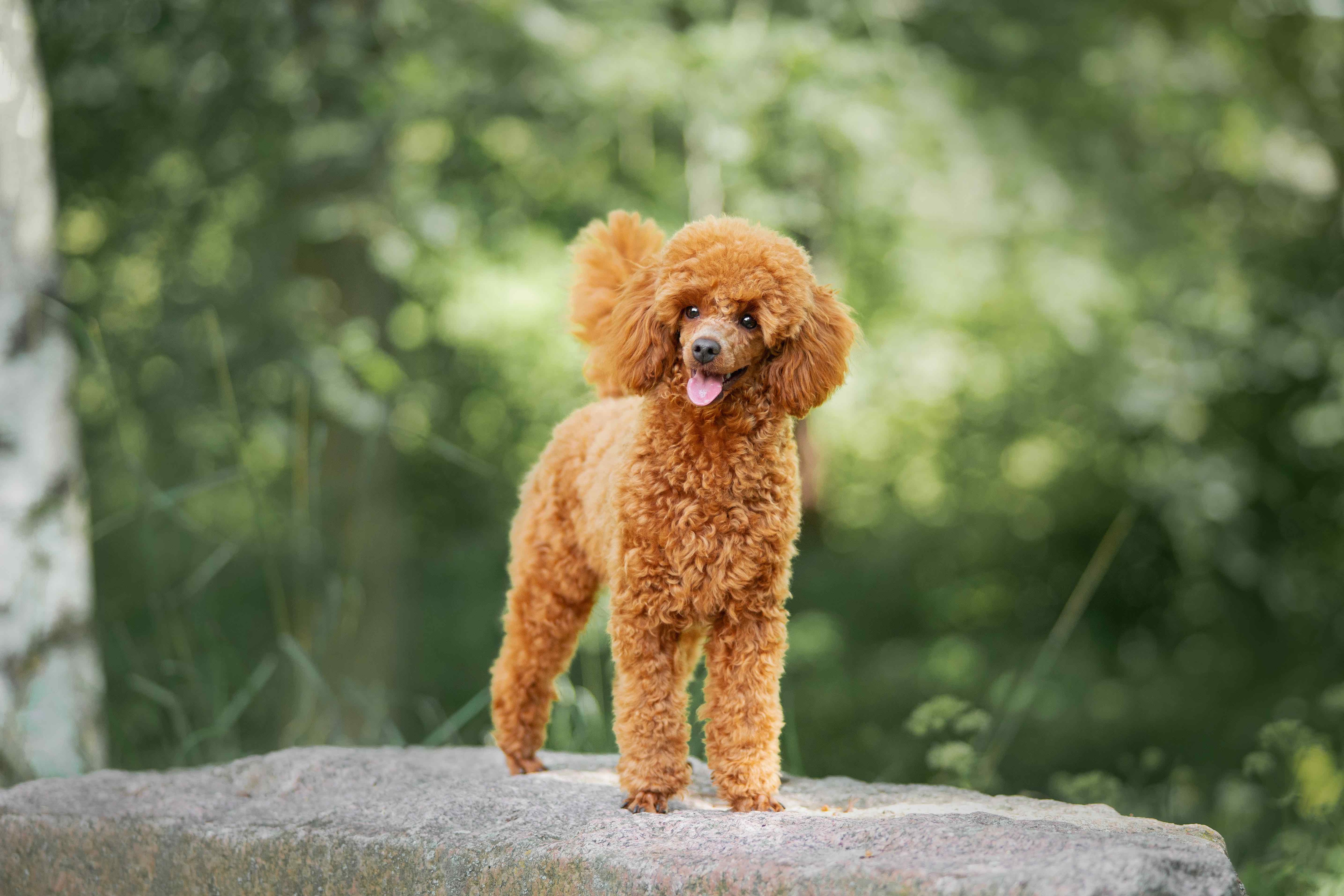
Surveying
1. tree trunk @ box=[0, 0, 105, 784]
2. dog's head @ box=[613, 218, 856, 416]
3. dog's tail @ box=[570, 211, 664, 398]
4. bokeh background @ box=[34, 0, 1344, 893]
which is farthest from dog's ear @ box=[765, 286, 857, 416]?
tree trunk @ box=[0, 0, 105, 784]

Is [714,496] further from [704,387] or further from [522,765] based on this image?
[522,765]

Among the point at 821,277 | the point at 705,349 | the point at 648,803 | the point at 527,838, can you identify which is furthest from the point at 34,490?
the point at 821,277

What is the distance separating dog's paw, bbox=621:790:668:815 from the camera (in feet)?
9.00

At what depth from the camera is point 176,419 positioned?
21.2ft

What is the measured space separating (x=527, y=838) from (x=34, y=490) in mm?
2199

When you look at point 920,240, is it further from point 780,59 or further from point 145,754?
point 145,754

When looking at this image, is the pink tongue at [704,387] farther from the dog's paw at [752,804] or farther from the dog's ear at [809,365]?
the dog's paw at [752,804]

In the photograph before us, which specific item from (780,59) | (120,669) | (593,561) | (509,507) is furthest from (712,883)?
(509,507)

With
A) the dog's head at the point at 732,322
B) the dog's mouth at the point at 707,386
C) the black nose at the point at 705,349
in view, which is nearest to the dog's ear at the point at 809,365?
the dog's head at the point at 732,322

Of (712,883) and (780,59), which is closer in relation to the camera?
(712,883)

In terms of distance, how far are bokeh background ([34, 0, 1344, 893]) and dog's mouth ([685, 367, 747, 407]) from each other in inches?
42.0

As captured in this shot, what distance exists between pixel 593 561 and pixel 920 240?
5.22 metres

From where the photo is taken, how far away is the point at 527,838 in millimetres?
2570

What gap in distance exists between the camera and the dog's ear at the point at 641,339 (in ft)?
9.04
